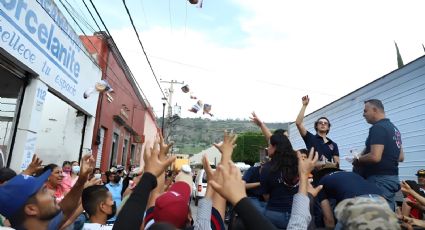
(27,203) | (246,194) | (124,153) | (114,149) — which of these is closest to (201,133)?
(124,153)

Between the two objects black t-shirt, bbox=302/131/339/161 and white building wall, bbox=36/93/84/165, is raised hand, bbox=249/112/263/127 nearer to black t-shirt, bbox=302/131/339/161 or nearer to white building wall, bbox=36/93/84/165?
black t-shirt, bbox=302/131/339/161

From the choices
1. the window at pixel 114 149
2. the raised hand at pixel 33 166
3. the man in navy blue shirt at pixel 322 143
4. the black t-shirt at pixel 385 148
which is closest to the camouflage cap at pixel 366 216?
the black t-shirt at pixel 385 148

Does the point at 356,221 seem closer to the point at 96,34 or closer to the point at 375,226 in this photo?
the point at 375,226

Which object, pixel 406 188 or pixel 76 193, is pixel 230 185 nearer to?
pixel 76 193

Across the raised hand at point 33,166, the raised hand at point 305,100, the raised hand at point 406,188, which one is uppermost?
the raised hand at point 305,100

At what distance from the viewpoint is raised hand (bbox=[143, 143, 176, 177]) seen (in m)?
1.94

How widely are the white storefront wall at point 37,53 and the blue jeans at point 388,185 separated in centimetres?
694

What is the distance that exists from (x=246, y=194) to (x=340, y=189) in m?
1.24

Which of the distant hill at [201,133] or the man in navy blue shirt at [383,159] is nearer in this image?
the man in navy blue shirt at [383,159]

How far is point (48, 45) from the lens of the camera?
28.0ft

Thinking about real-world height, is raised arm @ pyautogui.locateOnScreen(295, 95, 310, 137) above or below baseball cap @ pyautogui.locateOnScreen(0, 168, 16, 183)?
above

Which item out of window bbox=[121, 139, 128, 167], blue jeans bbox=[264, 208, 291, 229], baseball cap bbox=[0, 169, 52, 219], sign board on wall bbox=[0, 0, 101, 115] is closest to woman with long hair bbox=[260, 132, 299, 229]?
blue jeans bbox=[264, 208, 291, 229]

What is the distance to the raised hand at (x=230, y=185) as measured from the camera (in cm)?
161

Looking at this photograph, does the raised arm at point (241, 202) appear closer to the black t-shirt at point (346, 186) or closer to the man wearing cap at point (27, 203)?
the man wearing cap at point (27, 203)
